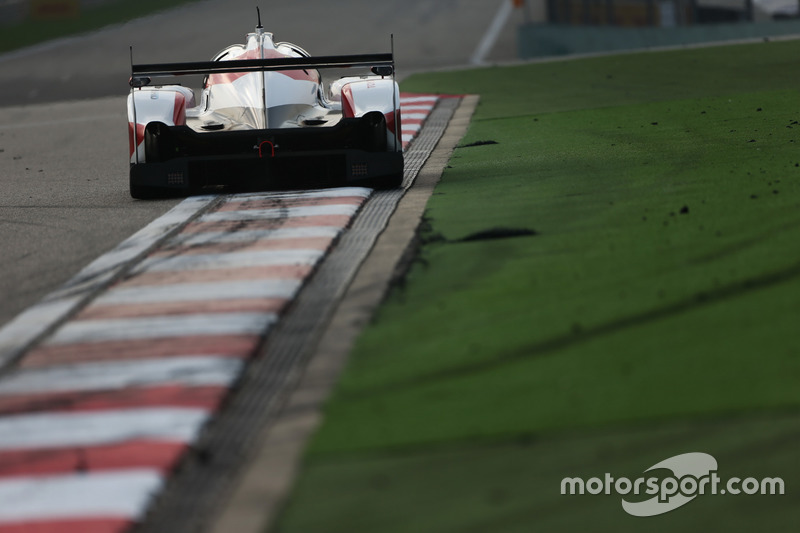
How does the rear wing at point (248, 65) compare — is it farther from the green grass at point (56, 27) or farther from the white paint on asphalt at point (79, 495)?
the green grass at point (56, 27)

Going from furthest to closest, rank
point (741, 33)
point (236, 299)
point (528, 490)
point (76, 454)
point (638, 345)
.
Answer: point (741, 33) < point (236, 299) < point (638, 345) < point (76, 454) < point (528, 490)

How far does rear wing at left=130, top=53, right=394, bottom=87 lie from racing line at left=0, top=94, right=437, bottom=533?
4.97 ft

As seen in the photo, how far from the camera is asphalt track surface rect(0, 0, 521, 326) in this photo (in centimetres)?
865

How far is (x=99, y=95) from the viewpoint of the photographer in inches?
950

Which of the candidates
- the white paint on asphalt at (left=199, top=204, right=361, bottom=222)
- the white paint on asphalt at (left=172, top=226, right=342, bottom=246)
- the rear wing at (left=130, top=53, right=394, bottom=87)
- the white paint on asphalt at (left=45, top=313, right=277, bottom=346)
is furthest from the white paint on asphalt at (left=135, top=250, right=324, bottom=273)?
the rear wing at (left=130, top=53, right=394, bottom=87)

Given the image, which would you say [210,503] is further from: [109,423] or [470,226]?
[470,226]

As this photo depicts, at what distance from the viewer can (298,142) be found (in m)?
10.2

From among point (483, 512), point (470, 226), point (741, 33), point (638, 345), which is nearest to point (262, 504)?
point (483, 512)

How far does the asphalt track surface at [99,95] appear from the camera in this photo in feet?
28.4

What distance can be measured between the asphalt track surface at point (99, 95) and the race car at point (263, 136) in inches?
16.7

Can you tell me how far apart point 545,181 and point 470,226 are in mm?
1844

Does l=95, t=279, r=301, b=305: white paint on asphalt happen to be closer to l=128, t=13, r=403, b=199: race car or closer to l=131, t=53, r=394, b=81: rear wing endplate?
l=128, t=13, r=403, b=199: race car
